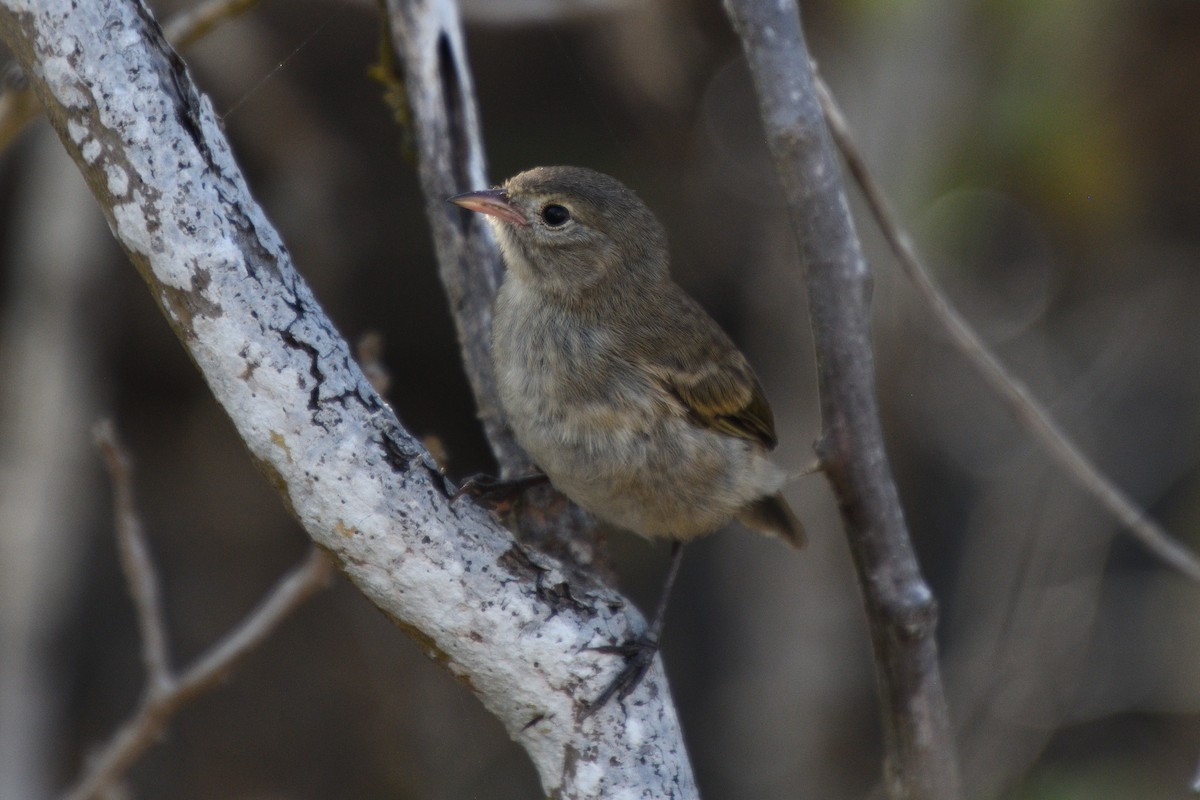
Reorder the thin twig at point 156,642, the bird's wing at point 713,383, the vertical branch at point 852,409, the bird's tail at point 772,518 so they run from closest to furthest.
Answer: the vertical branch at point 852,409 < the thin twig at point 156,642 < the bird's wing at point 713,383 < the bird's tail at point 772,518

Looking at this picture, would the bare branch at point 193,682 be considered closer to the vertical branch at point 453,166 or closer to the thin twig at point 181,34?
the vertical branch at point 453,166

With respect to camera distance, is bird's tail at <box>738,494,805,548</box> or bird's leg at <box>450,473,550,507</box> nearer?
bird's leg at <box>450,473,550,507</box>

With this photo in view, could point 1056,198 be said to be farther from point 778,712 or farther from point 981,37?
point 778,712

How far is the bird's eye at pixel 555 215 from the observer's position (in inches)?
129

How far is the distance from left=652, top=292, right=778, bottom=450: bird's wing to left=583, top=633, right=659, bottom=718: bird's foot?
3.60 ft

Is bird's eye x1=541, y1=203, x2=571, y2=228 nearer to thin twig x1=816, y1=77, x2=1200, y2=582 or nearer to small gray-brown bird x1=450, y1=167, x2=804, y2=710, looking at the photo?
small gray-brown bird x1=450, y1=167, x2=804, y2=710

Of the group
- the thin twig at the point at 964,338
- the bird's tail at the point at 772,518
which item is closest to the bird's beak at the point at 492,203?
the thin twig at the point at 964,338

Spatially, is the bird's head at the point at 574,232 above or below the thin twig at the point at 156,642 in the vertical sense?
above

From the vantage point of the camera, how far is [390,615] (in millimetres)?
1989

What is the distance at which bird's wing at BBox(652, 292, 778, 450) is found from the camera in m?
3.12

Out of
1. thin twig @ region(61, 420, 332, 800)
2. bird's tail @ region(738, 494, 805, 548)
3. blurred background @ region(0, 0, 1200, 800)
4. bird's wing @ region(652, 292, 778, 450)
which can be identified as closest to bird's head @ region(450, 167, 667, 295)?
bird's wing @ region(652, 292, 778, 450)

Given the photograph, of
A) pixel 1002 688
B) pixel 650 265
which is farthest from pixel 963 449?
pixel 650 265

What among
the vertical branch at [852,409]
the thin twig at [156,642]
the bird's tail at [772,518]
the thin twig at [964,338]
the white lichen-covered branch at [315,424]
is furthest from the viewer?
the bird's tail at [772,518]

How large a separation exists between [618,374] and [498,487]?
1.42 feet
